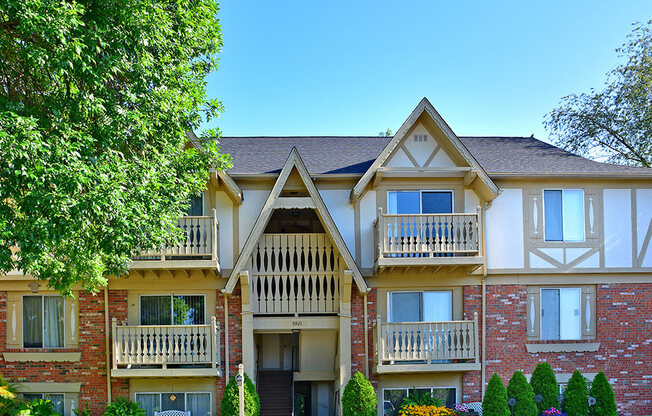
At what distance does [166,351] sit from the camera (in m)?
14.4

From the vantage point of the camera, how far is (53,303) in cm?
1534

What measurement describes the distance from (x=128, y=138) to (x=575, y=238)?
12610 millimetres

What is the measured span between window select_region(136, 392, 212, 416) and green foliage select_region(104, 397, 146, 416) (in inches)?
15.8

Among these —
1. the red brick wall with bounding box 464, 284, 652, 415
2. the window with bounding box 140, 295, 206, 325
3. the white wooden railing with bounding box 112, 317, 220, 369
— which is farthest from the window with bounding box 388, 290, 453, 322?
the window with bounding box 140, 295, 206, 325

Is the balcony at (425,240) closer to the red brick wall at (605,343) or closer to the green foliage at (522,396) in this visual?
the red brick wall at (605,343)

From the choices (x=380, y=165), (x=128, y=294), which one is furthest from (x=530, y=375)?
(x=128, y=294)

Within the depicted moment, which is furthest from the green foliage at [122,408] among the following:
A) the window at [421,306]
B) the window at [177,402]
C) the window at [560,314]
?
the window at [560,314]

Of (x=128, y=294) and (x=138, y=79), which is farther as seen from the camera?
(x=128, y=294)

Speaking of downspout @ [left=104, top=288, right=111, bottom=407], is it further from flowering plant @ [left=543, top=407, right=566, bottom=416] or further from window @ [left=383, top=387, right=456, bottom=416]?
flowering plant @ [left=543, top=407, right=566, bottom=416]

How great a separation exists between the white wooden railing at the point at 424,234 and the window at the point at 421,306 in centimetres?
151

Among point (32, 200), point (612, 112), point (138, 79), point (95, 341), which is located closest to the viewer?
point (32, 200)

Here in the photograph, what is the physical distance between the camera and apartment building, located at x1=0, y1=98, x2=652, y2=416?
48.0ft

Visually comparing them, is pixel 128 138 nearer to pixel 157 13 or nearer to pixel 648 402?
pixel 157 13

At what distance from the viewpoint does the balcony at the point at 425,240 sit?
14.6 m
